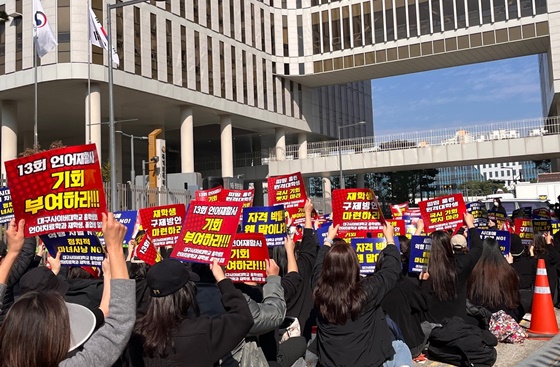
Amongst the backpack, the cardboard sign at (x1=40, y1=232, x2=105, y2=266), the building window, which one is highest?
the building window

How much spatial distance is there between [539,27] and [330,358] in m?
39.1

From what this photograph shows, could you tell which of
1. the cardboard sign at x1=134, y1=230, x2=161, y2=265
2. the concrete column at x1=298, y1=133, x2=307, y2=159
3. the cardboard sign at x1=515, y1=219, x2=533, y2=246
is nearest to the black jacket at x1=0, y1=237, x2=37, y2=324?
the cardboard sign at x1=134, y1=230, x2=161, y2=265

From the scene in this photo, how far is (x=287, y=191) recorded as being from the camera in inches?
390

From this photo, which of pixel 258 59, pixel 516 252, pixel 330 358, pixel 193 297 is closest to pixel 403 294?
pixel 330 358

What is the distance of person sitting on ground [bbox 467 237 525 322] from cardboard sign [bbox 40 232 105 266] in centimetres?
515

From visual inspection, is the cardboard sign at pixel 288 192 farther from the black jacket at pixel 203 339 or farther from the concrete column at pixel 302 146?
the concrete column at pixel 302 146

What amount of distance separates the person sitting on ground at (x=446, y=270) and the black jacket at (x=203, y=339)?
366 cm

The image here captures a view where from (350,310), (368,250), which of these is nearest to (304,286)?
(350,310)

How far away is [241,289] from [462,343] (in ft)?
10.4

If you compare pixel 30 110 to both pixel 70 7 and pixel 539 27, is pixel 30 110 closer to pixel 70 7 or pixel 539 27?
pixel 70 7

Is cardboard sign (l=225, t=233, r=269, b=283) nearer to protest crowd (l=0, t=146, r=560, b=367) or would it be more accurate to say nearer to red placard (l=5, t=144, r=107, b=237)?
protest crowd (l=0, t=146, r=560, b=367)

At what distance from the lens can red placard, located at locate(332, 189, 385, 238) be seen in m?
8.38

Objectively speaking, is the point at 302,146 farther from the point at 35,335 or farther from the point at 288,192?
the point at 35,335

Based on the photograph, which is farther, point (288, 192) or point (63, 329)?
point (288, 192)
